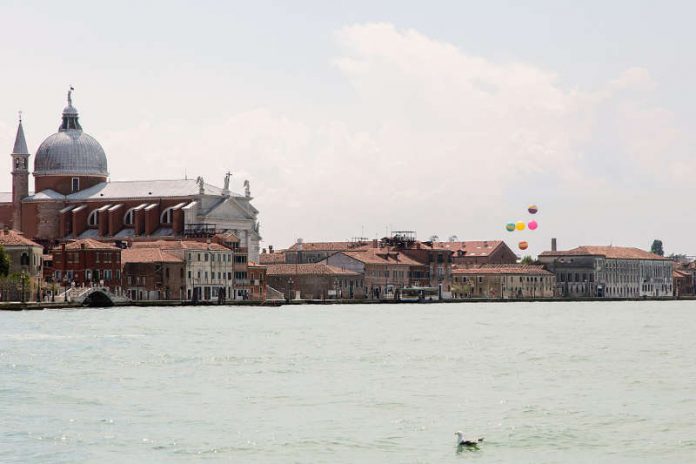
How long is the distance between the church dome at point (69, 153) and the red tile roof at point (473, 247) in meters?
34.4

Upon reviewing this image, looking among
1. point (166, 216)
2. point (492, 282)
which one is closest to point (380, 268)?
point (492, 282)

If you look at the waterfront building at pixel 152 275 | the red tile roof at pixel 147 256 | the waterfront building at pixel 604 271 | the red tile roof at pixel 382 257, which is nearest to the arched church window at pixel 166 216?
the red tile roof at pixel 147 256

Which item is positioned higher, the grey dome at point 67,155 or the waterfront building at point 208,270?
the grey dome at point 67,155

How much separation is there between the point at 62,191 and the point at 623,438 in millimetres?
89494

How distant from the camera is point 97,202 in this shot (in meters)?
108

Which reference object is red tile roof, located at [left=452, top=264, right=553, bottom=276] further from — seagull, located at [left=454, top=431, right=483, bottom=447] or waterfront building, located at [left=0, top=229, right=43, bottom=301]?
seagull, located at [left=454, top=431, right=483, bottom=447]

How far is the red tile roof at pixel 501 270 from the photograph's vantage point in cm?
12656

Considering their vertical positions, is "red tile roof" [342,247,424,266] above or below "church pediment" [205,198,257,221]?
below

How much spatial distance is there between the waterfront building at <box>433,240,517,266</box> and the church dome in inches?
1331

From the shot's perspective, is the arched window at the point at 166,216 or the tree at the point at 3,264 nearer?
the tree at the point at 3,264

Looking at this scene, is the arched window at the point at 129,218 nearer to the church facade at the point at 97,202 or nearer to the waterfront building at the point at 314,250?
the church facade at the point at 97,202

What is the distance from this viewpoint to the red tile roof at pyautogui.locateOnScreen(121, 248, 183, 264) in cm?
9356

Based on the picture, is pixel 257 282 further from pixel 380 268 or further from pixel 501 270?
pixel 501 270

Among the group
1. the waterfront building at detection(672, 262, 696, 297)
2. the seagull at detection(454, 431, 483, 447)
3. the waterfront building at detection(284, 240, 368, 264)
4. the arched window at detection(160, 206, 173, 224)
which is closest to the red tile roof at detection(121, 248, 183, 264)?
the arched window at detection(160, 206, 173, 224)
